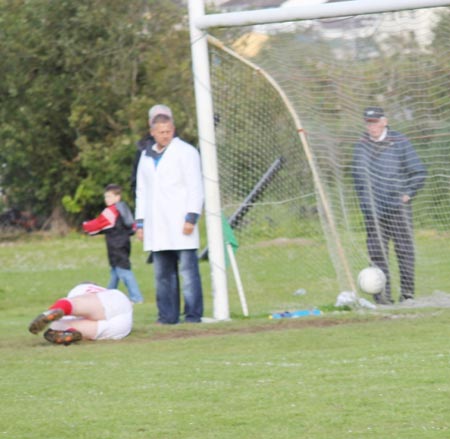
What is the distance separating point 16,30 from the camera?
2870cm

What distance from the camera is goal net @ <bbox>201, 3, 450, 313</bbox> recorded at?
37.9 feet

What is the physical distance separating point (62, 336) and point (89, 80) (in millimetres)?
19991

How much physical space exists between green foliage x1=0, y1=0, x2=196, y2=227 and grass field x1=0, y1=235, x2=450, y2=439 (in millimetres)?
17198

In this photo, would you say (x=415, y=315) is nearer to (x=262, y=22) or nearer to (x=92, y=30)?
(x=262, y=22)

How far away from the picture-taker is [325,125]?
40.2ft

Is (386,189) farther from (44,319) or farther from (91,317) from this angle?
(44,319)

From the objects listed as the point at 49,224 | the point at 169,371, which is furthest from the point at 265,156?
the point at 49,224

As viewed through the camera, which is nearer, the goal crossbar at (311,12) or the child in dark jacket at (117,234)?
the goal crossbar at (311,12)

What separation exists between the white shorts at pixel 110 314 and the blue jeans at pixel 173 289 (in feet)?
4.27

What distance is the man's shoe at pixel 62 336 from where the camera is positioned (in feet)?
31.9

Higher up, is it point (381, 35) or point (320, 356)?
point (381, 35)

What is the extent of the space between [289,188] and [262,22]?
202 cm

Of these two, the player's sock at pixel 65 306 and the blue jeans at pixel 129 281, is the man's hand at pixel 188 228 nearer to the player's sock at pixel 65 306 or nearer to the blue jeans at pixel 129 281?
the player's sock at pixel 65 306

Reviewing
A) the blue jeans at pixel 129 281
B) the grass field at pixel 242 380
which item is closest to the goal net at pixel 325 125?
the grass field at pixel 242 380
